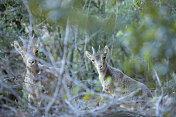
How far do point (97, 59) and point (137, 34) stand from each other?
431 cm

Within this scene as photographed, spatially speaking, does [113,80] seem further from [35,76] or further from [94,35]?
[94,35]

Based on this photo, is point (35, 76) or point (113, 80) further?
point (113, 80)

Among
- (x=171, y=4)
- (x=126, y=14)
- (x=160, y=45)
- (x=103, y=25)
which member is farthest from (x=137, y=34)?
(x=126, y=14)

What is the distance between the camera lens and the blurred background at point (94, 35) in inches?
207

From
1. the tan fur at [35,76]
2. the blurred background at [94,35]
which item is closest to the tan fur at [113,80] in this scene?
the blurred background at [94,35]

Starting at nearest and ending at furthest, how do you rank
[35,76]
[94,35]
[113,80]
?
1. [35,76]
2. [113,80]
3. [94,35]

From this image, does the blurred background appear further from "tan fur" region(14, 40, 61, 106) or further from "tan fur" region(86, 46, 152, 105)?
"tan fur" region(86, 46, 152, 105)

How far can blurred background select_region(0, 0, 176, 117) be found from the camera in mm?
5250

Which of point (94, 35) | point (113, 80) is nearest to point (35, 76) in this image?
point (113, 80)

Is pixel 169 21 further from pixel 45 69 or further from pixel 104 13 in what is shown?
pixel 104 13

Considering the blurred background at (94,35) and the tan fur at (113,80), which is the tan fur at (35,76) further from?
the tan fur at (113,80)

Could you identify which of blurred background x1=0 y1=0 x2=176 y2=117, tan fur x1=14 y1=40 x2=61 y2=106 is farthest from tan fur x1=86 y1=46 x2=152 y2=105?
tan fur x1=14 y1=40 x2=61 y2=106

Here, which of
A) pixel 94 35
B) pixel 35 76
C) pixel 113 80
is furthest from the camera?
pixel 94 35

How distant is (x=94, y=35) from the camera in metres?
12.3
